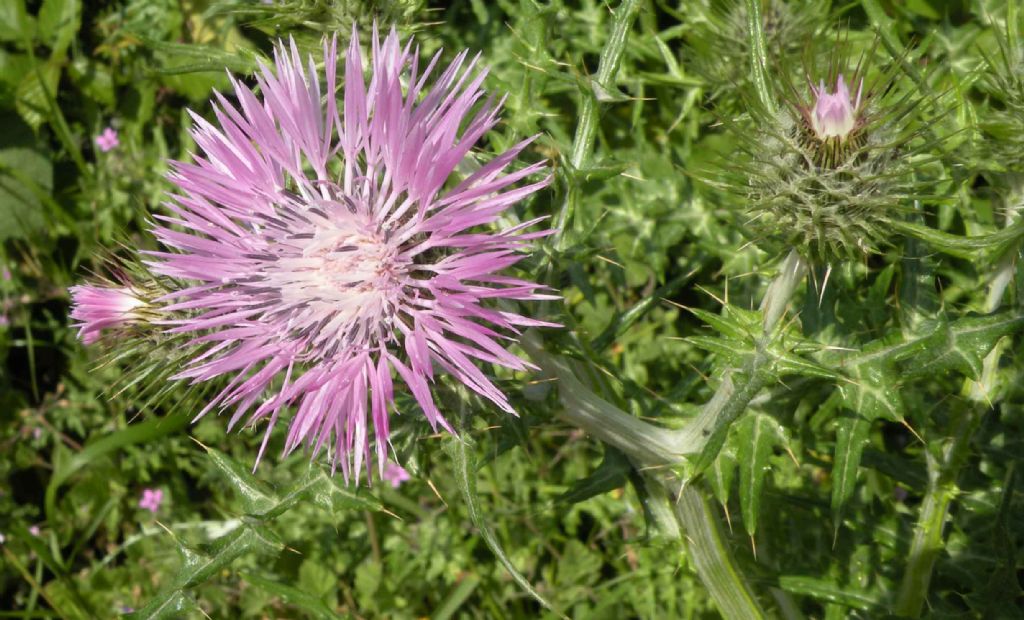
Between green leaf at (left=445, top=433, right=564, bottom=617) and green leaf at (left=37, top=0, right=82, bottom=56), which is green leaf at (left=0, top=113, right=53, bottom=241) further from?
green leaf at (left=445, top=433, right=564, bottom=617)

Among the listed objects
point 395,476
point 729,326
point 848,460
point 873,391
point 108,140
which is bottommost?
point 395,476

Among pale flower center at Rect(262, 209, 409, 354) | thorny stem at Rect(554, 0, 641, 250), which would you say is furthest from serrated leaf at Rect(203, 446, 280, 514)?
thorny stem at Rect(554, 0, 641, 250)

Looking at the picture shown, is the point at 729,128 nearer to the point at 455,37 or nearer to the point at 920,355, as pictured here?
the point at 920,355

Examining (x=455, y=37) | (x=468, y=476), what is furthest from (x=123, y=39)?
(x=468, y=476)

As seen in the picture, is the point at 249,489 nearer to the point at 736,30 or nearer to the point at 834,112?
the point at 834,112

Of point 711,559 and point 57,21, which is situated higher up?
point 57,21

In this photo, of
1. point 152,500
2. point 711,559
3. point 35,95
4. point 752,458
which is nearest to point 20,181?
point 35,95
